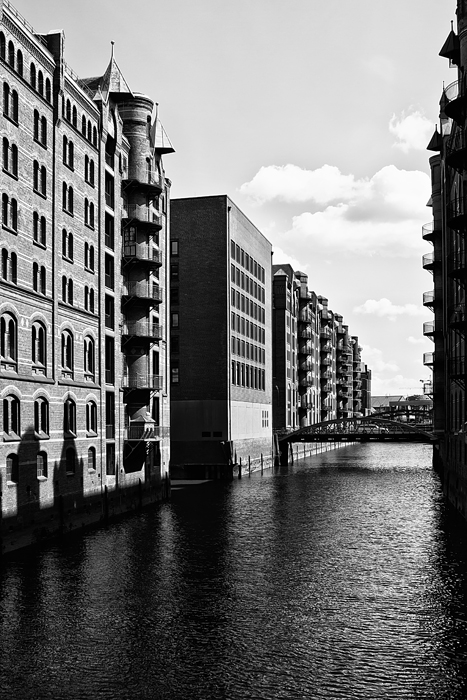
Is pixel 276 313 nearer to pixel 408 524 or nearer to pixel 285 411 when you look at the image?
pixel 285 411

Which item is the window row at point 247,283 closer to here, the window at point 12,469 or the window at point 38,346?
the window at point 38,346

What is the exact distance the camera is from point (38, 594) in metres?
28.1

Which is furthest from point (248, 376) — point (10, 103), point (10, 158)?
point (10, 103)

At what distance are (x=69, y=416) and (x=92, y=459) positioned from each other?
4.36 metres

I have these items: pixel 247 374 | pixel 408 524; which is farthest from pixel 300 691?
pixel 247 374

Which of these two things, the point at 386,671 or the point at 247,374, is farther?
the point at 247,374

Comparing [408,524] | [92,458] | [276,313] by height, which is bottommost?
[408,524]

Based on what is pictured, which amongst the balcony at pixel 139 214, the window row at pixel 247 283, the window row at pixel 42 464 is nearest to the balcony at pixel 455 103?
the balcony at pixel 139 214

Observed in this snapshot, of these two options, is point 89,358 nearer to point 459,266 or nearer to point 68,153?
point 68,153

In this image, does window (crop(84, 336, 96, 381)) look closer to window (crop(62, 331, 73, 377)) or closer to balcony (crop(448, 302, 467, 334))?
window (crop(62, 331, 73, 377))

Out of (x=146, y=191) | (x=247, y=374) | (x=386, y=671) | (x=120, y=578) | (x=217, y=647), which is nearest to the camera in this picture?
(x=386, y=671)

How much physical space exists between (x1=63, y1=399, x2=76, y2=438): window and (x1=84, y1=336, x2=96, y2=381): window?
2731mm

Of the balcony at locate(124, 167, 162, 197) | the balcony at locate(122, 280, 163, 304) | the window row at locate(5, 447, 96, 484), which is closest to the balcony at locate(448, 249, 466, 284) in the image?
the balcony at locate(122, 280, 163, 304)

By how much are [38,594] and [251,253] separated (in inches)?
2698
